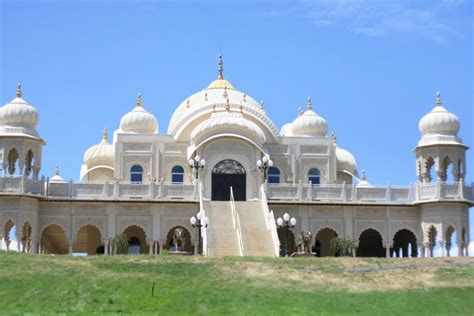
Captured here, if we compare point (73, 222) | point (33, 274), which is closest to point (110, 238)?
point (73, 222)

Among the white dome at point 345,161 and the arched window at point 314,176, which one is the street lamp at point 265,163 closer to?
the arched window at point 314,176

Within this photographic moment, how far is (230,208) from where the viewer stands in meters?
54.8

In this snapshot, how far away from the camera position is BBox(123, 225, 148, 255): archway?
197ft

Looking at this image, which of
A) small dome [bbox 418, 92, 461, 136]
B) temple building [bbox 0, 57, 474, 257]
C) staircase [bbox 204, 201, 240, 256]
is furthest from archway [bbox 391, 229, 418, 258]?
staircase [bbox 204, 201, 240, 256]

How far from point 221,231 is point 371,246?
15.7 meters

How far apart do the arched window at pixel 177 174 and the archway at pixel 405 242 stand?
554 inches

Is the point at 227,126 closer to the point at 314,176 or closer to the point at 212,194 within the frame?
the point at 212,194

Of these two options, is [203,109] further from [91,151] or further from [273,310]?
[273,310]

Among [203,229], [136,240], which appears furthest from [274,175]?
[203,229]

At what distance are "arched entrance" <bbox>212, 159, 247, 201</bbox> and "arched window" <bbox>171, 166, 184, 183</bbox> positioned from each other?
340 cm

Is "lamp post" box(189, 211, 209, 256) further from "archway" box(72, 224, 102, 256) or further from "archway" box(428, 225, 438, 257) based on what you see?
"archway" box(428, 225, 438, 257)

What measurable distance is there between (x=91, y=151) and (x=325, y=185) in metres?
17.3

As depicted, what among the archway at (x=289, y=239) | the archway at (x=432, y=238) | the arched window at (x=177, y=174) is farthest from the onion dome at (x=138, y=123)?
the archway at (x=432, y=238)

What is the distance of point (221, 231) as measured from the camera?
51438 millimetres
